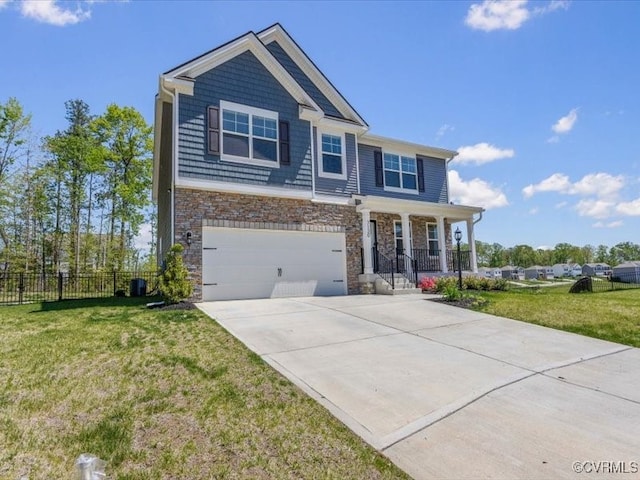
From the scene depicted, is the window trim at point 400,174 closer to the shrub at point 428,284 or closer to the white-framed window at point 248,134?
the shrub at point 428,284

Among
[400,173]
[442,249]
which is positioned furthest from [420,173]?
[442,249]

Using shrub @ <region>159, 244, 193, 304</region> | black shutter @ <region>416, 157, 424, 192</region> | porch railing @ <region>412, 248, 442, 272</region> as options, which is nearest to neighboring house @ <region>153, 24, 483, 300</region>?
porch railing @ <region>412, 248, 442, 272</region>

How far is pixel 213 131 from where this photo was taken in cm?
1071

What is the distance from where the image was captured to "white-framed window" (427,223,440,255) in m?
16.4

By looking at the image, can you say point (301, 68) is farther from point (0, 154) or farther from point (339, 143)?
point (0, 154)

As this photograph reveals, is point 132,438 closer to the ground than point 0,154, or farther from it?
closer to the ground

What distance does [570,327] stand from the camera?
7.21m

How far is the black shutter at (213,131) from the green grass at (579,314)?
28.3 feet

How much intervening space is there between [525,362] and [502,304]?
4.70 metres

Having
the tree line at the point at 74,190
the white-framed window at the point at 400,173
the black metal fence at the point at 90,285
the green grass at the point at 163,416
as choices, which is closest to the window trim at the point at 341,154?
the white-framed window at the point at 400,173

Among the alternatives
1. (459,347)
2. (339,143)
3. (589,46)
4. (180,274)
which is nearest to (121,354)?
(180,274)

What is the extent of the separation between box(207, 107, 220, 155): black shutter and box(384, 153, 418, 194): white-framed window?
7.42 meters

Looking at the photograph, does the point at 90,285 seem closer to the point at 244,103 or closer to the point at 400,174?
the point at 244,103

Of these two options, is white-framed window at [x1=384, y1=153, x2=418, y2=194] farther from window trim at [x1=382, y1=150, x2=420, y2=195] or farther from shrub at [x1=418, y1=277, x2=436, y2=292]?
shrub at [x1=418, y1=277, x2=436, y2=292]
